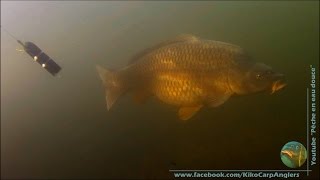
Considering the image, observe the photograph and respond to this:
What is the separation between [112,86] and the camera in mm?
3988

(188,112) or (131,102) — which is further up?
(188,112)

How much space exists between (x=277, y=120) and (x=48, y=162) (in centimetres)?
480

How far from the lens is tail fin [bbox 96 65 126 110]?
3.95m

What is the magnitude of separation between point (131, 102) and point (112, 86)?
15.4 ft

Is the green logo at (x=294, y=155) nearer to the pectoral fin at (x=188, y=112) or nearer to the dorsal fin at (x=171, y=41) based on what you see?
the pectoral fin at (x=188, y=112)

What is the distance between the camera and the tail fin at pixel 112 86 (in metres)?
3.95

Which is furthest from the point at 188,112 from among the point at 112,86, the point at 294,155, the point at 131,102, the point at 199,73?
the point at 131,102

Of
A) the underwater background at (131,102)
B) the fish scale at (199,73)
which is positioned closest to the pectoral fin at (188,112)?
the fish scale at (199,73)

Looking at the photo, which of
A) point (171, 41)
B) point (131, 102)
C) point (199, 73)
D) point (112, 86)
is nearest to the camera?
point (199, 73)

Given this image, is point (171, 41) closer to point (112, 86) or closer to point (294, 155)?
point (112, 86)

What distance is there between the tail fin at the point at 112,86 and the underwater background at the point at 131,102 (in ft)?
1.19

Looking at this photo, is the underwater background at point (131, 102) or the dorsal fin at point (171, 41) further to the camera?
the underwater background at point (131, 102)

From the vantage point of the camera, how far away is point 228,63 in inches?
134

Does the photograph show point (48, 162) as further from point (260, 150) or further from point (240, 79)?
point (240, 79)
